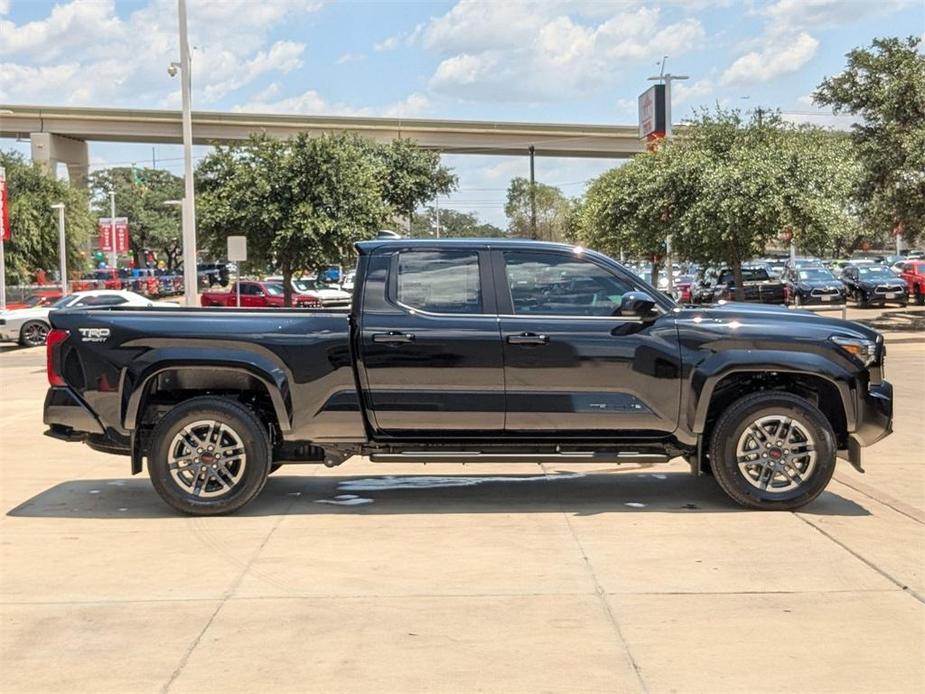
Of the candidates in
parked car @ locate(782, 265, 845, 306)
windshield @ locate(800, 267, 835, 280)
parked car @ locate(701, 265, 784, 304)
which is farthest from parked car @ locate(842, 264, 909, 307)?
parked car @ locate(701, 265, 784, 304)

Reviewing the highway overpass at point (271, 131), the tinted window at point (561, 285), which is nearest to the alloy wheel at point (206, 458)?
the tinted window at point (561, 285)

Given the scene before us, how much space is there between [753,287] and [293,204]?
17.6 metres

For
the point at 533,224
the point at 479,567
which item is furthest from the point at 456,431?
the point at 533,224

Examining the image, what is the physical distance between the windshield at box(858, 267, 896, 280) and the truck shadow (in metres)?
34.3

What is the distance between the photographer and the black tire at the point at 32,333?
28.9 metres

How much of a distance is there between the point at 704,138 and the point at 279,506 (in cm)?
2872

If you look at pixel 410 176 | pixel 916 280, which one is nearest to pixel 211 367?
pixel 916 280

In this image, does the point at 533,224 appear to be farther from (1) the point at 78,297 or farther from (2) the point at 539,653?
(2) the point at 539,653

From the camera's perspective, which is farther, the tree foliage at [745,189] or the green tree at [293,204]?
the green tree at [293,204]

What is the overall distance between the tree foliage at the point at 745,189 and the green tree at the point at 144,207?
65.4 m

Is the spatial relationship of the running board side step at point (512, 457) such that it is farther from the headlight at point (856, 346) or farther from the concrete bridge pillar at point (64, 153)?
the concrete bridge pillar at point (64, 153)

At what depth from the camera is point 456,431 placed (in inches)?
282

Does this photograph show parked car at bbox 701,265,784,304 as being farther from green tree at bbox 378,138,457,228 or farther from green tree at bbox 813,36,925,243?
green tree at bbox 378,138,457,228

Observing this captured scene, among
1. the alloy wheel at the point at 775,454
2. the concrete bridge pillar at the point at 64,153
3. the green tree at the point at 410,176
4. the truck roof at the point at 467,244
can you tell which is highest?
the concrete bridge pillar at the point at 64,153
